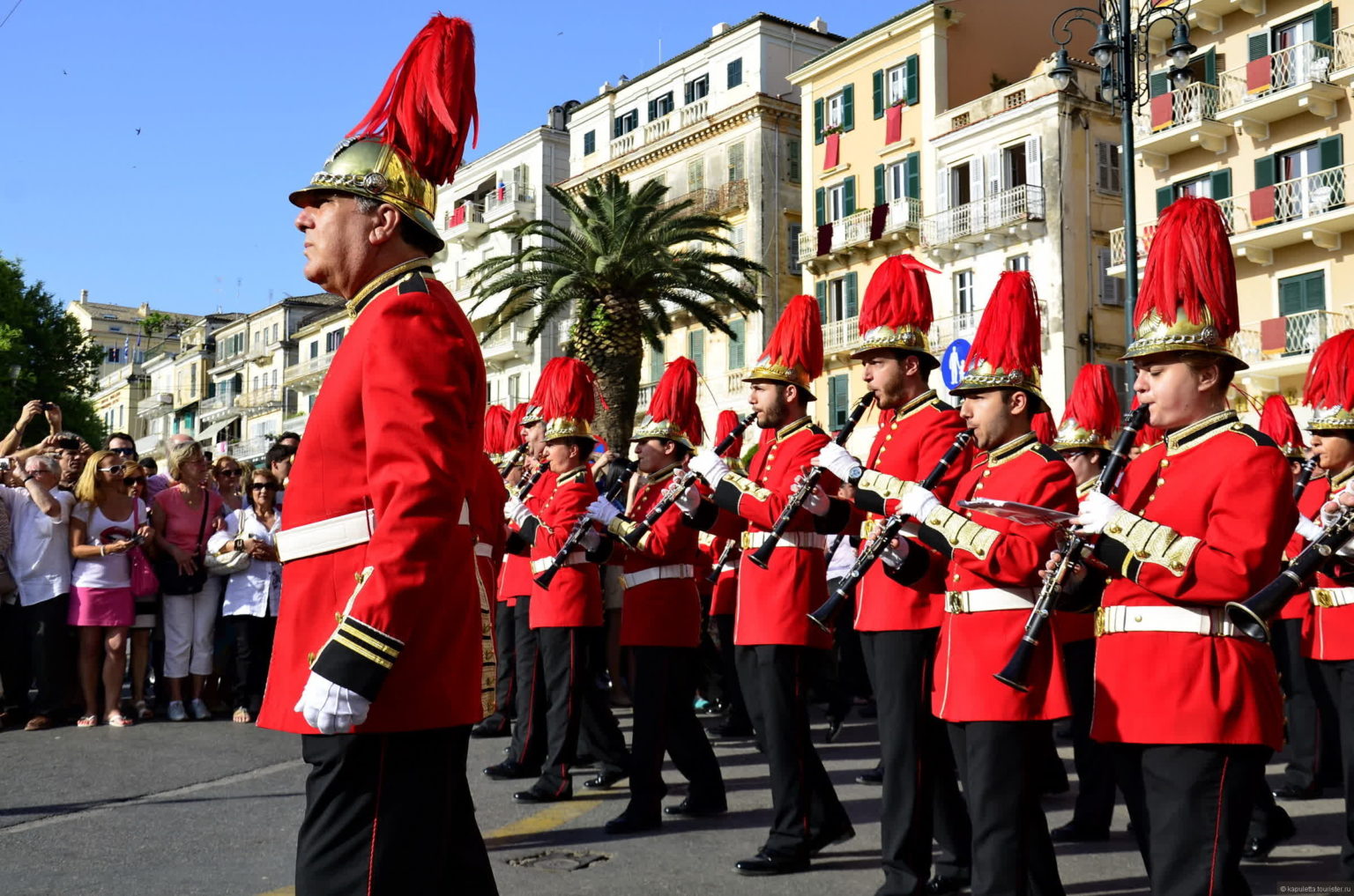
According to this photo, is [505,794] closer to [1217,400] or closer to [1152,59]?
[1217,400]

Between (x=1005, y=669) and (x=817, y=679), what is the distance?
818 cm

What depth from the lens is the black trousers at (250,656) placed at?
11953 mm

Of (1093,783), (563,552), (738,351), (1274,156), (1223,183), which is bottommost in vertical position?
(1093,783)

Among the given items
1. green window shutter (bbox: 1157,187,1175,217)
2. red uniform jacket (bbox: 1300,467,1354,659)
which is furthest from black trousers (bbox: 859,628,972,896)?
green window shutter (bbox: 1157,187,1175,217)

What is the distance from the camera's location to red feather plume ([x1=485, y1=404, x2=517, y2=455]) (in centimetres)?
1402

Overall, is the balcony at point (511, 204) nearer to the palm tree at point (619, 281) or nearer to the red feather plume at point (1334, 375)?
the palm tree at point (619, 281)

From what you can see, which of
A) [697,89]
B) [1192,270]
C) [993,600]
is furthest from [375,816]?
[697,89]

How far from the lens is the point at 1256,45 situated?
104 feet

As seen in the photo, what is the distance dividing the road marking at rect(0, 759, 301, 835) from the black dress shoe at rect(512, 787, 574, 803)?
1.94 meters

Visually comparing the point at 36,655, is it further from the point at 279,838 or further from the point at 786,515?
the point at 786,515

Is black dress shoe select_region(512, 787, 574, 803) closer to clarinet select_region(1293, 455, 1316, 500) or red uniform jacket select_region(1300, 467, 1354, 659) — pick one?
red uniform jacket select_region(1300, 467, 1354, 659)

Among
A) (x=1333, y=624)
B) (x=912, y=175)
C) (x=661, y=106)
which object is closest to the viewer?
(x=1333, y=624)

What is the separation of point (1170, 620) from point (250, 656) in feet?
30.1

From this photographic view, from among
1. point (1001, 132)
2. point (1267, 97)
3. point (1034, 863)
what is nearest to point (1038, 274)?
point (1001, 132)
